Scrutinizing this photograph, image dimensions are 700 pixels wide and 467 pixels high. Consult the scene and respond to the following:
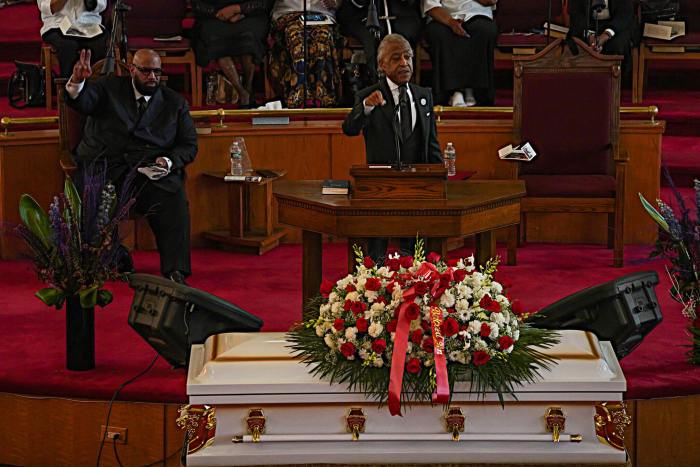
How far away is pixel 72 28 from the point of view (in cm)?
870

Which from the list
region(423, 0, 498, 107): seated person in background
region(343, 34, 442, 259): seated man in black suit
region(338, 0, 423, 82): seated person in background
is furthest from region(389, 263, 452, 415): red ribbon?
region(338, 0, 423, 82): seated person in background

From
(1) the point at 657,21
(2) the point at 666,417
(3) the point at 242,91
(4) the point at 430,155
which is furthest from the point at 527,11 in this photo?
(2) the point at 666,417

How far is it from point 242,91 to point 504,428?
5.65 m

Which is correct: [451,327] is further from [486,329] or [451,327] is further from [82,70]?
[82,70]

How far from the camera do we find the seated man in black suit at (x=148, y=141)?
6621mm

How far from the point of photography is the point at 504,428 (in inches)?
136

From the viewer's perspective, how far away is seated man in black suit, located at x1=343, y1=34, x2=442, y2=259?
5969 millimetres

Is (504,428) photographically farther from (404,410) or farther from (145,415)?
(145,415)

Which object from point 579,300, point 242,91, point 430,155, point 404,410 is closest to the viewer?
point 404,410

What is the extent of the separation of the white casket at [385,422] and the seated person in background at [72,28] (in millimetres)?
5539

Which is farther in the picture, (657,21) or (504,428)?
(657,21)

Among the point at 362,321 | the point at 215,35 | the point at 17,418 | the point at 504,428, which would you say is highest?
the point at 215,35

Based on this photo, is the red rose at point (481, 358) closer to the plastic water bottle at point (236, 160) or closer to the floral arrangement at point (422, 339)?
the floral arrangement at point (422, 339)

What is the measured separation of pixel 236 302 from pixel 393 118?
118cm
